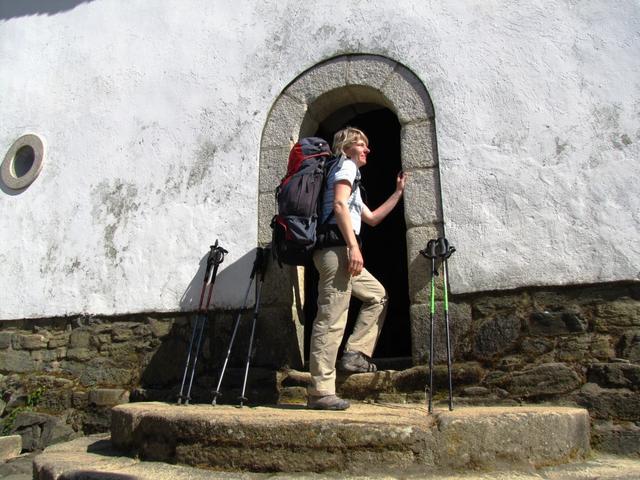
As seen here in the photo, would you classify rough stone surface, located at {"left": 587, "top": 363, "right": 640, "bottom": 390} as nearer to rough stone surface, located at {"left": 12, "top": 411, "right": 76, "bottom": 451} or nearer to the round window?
rough stone surface, located at {"left": 12, "top": 411, "right": 76, "bottom": 451}

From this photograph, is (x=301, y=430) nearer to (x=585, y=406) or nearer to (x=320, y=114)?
(x=585, y=406)

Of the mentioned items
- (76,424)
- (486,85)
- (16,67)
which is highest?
(16,67)

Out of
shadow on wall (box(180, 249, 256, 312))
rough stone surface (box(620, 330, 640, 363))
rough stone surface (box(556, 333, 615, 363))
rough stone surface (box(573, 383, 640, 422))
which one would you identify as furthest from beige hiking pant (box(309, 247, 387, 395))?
rough stone surface (box(620, 330, 640, 363))

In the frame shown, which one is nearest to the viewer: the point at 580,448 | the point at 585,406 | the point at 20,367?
the point at 580,448

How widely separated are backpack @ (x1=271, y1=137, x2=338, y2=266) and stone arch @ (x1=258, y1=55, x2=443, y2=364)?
60 centimetres

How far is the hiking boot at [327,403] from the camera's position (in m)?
3.12

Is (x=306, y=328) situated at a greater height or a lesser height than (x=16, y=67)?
lesser

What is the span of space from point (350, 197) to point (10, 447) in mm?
3229

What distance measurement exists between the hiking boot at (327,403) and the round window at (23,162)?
3.55 m

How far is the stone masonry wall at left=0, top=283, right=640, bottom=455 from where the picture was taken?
11.0 feet

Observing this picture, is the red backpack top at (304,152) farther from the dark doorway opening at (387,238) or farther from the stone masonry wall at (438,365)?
the dark doorway opening at (387,238)

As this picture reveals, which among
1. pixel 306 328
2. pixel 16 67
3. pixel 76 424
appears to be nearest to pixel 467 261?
pixel 306 328

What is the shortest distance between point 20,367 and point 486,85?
4.26m

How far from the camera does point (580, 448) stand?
2.86 m
